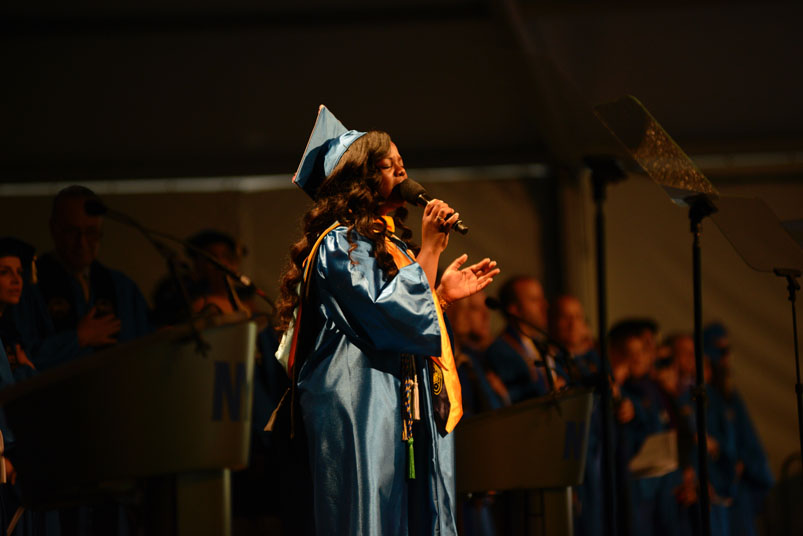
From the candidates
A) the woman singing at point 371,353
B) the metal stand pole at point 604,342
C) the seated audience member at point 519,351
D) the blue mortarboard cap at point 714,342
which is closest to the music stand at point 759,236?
the metal stand pole at point 604,342

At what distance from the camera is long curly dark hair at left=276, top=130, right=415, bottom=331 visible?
2.61m

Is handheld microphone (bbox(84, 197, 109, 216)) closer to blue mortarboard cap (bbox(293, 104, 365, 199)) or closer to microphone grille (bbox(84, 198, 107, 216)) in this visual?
microphone grille (bbox(84, 198, 107, 216))

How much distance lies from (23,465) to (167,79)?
182 inches

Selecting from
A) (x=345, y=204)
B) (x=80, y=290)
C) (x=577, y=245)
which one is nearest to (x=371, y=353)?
(x=345, y=204)

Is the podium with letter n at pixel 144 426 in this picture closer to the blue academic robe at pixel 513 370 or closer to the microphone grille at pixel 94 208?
the microphone grille at pixel 94 208

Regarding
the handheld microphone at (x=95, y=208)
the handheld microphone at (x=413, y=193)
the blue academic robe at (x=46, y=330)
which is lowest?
the blue academic robe at (x=46, y=330)

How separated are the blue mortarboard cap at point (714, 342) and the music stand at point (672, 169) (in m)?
3.91

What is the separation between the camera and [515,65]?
6277 millimetres

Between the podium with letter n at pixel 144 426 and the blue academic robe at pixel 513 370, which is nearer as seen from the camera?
the podium with letter n at pixel 144 426

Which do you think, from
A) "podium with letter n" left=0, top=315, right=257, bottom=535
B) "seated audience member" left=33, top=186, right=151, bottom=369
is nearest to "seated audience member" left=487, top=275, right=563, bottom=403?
"seated audience member" left=33, top=186, right=151, bottom=369

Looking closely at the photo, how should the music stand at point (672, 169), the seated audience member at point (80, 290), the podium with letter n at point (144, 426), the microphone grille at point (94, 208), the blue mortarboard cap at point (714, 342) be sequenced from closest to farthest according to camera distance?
the podium with letter n at point (144, 426), the microphone grille at point (94, 208), the music stand at point (672, 169), the seated audience member at point (80, 290), the blue mortarboard cap at point (714, 342)

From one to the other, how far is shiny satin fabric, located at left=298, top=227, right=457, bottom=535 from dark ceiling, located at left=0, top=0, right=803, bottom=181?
3.56 meters

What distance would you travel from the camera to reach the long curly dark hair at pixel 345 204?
103 inches

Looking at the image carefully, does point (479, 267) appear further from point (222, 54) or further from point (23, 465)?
point (222, 54)
